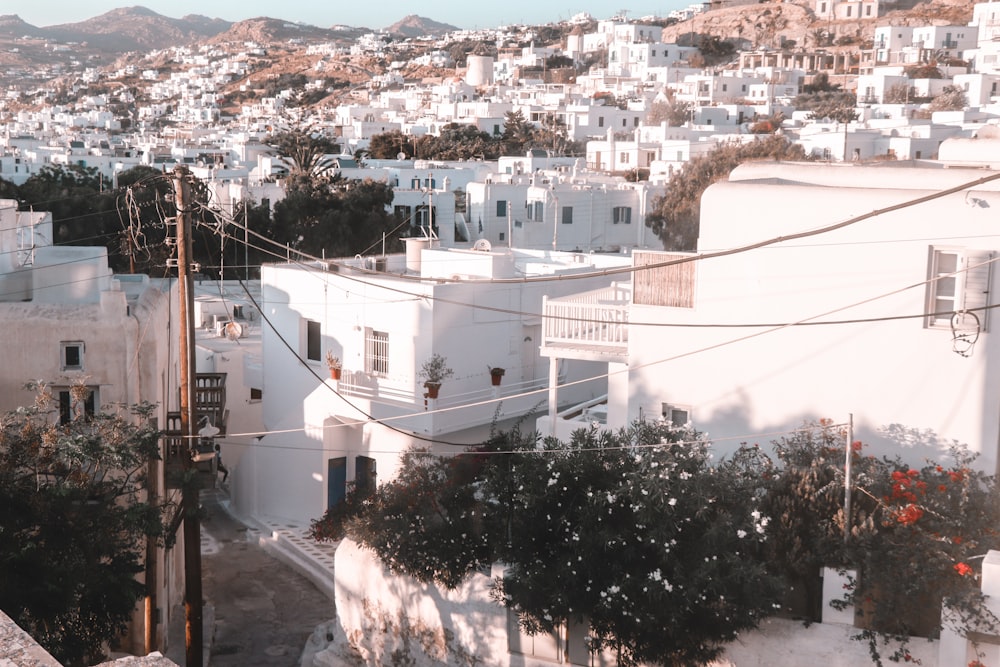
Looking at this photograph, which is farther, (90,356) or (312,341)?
(312,341)

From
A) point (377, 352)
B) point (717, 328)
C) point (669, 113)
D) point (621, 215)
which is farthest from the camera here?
point (669, 113)

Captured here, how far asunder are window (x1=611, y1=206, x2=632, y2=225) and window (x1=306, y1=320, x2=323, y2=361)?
23532 millimetres

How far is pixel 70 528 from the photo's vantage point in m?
A: 13.8

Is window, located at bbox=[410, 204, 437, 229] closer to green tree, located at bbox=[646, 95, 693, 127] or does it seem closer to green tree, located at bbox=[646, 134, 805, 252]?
green tree, located at bbox=[646, 134, 805, 252]

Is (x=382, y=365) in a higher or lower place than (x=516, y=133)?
lower

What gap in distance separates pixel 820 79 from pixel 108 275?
4000 inches

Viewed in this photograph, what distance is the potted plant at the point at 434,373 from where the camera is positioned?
22.2m

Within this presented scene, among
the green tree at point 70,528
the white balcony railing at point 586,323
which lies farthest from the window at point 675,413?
the green tree at point 70,528

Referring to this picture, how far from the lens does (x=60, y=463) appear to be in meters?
14.2

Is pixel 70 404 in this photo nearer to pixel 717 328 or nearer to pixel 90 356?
pixel 90 356

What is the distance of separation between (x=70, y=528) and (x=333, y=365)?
9930 millimetres

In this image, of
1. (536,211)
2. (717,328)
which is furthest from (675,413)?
(536,211)

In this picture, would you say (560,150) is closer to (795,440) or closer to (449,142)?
(449,142)

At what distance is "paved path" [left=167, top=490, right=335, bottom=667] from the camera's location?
18031mm
